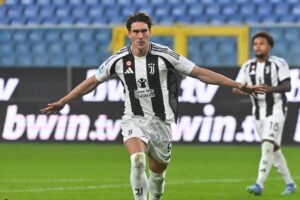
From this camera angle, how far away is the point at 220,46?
20156mm

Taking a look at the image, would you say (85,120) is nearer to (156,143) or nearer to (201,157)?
(201,157)

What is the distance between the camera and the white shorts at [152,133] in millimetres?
8977

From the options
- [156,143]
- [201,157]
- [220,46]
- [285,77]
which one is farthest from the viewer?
[220,46]

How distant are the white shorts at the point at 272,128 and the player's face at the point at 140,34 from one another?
3379 mm

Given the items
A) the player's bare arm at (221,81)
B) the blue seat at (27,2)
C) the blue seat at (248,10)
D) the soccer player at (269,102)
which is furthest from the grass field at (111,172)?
the blue seat at (27,2)

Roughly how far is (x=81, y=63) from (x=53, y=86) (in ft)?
5.35

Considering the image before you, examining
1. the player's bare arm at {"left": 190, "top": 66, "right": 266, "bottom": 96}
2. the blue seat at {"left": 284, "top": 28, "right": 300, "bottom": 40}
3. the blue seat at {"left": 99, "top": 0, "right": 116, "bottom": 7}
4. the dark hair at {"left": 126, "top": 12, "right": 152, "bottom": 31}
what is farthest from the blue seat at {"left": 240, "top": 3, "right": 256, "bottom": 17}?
the dark hair at {"left": 126, "top": 12, "right": 152, "bottom": 31}

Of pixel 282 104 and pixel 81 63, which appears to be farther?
pixel 81 63

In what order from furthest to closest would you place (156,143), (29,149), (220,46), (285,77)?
1. (220,46)
2. (29,149)
3. (285,77)
4. (156,143)

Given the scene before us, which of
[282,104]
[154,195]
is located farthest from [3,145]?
[154,195]

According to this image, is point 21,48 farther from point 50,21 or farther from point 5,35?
point 50,21

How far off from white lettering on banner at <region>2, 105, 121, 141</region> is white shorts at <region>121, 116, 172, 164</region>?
31.8ft

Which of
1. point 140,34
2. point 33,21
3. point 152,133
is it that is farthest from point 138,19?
point 33,21

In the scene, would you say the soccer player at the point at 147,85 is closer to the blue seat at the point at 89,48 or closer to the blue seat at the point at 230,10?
the blue seat at the point at 89,48
